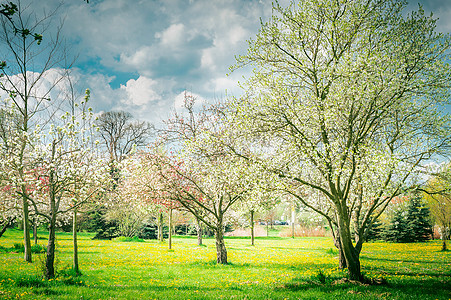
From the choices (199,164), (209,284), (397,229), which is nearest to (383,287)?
(209,284)

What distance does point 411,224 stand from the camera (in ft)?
104

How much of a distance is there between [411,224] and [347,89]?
3034cm

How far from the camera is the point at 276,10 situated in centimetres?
1084

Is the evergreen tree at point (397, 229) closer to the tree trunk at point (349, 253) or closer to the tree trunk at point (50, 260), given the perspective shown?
the tree trunk at point (349, 253)

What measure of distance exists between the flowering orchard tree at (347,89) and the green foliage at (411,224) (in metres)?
25.1

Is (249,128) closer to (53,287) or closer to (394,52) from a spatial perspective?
(394,52)

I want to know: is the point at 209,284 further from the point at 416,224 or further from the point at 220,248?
the point at 416,224

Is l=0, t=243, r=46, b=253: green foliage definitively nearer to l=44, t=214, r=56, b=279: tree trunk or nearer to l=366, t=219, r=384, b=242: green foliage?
l=44, t=214, r=56, b=279: tree trunk

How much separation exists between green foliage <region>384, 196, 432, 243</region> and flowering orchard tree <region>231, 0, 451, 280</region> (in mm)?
25121

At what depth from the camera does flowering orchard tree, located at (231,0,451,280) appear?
367 inches

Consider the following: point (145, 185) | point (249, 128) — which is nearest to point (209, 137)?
point (249, 128)

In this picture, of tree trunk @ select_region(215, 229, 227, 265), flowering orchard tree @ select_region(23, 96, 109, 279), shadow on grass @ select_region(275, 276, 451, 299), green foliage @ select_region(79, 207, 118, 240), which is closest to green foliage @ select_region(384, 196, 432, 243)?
shadow on grass @ select_region(275, 276, 451, 299)

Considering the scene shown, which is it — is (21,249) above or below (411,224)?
above

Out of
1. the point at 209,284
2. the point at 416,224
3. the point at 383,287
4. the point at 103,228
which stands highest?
the point at 383,287
